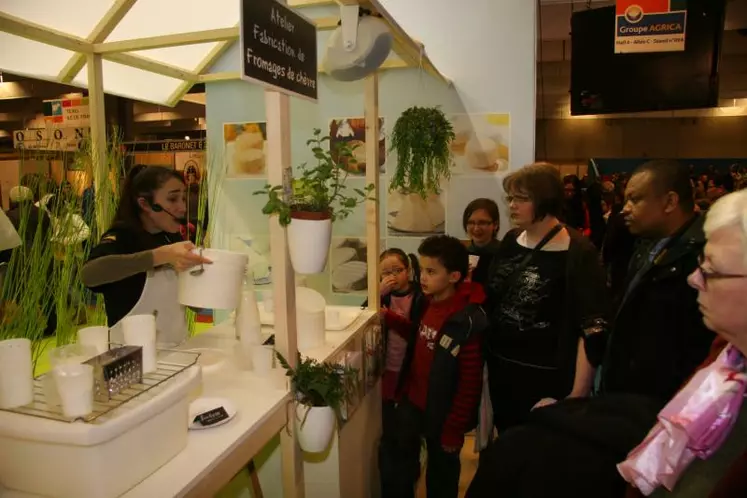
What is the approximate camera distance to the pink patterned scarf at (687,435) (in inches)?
46.2

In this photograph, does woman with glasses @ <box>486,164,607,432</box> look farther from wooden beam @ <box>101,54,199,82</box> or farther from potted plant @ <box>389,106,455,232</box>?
wooden beam @ <box>101,54,199,82</box>

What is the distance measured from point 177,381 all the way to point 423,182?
100 inches

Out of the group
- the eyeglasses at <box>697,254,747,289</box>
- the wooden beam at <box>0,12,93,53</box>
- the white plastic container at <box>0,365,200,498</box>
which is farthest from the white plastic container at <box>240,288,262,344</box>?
the wooden beam at <box>0,12,93,53</box>

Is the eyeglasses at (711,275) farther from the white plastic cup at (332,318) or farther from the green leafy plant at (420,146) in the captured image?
the green leafy plant at (420,146)

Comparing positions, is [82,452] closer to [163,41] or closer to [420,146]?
[163,41]

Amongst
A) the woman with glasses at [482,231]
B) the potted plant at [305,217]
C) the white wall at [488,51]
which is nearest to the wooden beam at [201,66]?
the white wall at [488,51]

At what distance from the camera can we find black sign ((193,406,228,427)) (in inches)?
59.1

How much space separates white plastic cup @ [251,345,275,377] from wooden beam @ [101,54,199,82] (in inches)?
80.9

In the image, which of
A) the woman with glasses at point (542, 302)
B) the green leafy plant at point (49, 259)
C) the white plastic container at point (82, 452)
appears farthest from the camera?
the woman with glasses at point (542, 302)

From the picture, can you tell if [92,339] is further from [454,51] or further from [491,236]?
[454,51]

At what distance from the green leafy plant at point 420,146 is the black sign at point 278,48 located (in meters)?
1.73

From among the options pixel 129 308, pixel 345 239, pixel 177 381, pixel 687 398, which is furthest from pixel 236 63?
pixel 687 398

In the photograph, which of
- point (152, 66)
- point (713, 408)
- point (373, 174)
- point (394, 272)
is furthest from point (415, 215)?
point (713, 408)

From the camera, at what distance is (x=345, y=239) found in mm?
4062
